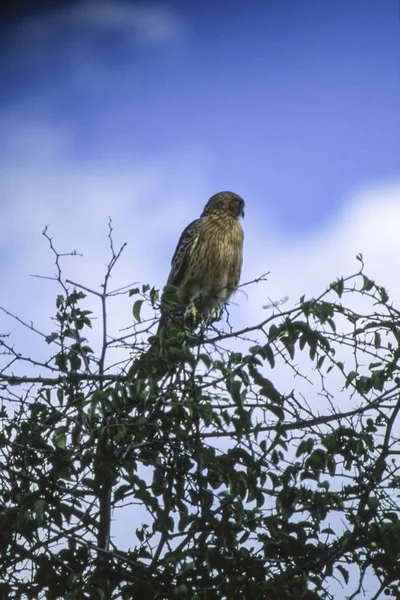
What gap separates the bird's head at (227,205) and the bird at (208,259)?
0.64 ft

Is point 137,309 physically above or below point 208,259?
below

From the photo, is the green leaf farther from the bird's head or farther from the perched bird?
the bird's head

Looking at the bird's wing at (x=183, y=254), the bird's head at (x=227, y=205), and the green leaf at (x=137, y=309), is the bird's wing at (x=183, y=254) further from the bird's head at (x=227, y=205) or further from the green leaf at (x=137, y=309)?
the green leaf at (x=137, y=309)

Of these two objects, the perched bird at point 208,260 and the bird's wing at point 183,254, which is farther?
the bird's wing at point 183,254

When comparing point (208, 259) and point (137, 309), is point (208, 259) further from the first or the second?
point (137, 309)

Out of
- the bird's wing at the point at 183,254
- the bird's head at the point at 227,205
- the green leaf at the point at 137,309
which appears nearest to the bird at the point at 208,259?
the bird's wing at the point at 183,254

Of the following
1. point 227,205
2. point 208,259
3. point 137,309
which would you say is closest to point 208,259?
point 208,259

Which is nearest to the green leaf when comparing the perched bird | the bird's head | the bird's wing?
the perched bird

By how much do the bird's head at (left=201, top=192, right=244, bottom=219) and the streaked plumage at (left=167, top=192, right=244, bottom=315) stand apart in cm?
20

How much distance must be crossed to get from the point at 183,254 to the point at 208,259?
238 millimetres

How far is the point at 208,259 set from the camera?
6.22 m

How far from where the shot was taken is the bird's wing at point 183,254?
6277mm

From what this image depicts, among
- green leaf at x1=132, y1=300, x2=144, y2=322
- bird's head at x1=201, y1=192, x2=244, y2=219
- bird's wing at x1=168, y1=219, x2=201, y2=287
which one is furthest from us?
bird's head at x1=201, y1=192, x2=244, y2=219

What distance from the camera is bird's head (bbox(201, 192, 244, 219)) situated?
6.97m
